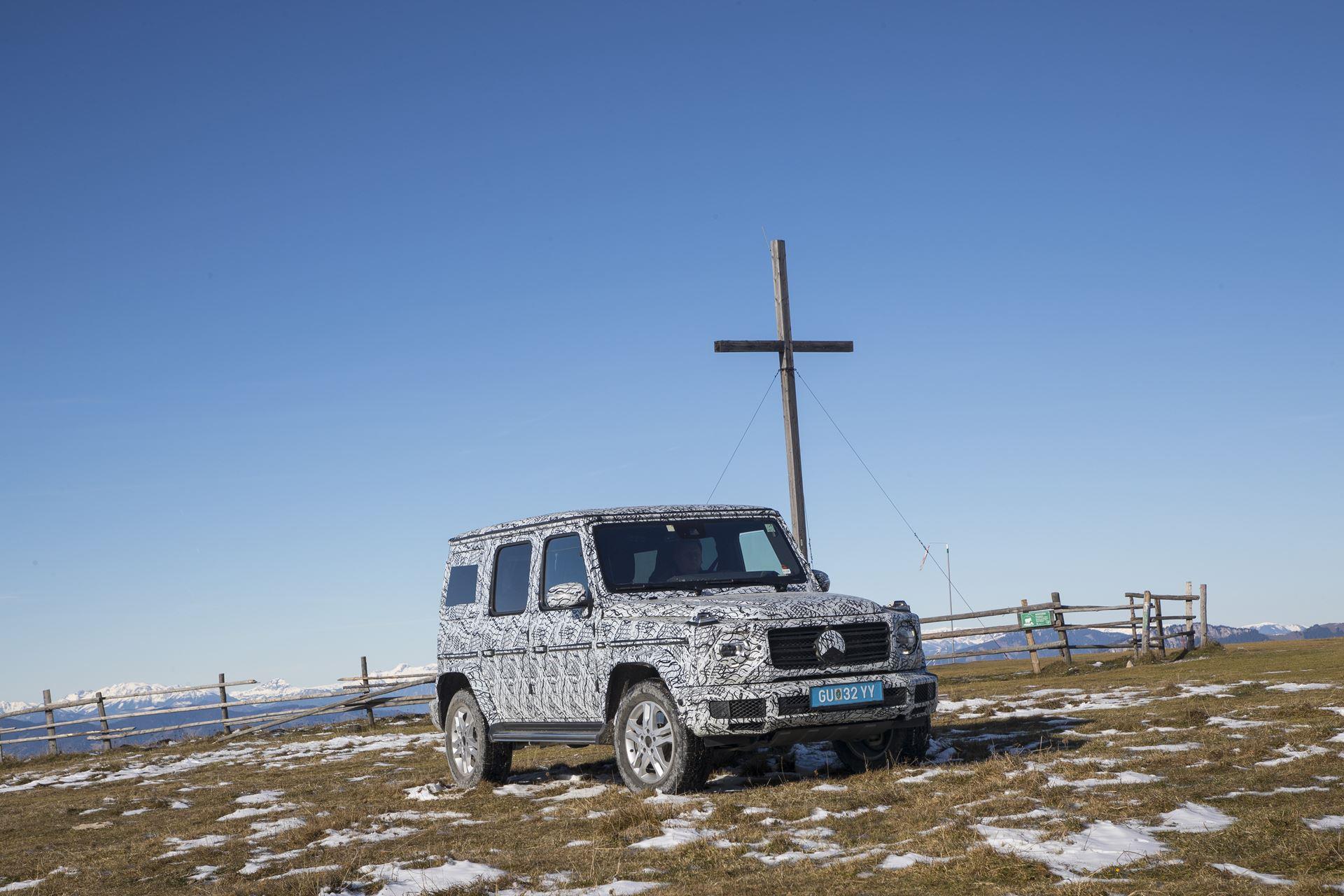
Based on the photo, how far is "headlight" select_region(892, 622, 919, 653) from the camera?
28.9 feet

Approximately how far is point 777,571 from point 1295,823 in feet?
15.3

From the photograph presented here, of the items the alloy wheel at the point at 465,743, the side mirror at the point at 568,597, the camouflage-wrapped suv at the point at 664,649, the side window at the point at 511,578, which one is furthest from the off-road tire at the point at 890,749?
the alloy wheel at the point at 465,743

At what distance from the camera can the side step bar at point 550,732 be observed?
9.11 metres

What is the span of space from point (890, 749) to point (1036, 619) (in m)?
15.2

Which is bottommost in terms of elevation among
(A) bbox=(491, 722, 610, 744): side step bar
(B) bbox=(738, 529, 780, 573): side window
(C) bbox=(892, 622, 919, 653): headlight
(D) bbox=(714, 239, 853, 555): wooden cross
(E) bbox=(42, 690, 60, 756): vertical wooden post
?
(E) bbox=(42, 690, 60, 756): vertical wooden post

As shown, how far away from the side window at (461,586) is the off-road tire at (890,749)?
3520 millimetres

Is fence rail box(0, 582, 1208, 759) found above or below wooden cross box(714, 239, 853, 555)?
below

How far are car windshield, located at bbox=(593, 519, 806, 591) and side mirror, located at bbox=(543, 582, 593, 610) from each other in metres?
0.29

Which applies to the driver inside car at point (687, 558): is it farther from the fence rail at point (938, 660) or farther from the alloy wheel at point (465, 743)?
the fence rail at point (938, 660)

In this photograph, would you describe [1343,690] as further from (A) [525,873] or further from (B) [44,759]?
(B) [44,759]

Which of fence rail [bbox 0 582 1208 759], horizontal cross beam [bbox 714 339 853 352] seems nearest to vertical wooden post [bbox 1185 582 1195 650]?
fence rail [bbox 0 582 1208 759]

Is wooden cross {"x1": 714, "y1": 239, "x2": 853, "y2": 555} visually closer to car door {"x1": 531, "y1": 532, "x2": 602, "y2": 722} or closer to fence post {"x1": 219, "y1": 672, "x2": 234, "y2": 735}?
car door {"x1": 531, "y1": 532, "x2": 602, "y2": 722}

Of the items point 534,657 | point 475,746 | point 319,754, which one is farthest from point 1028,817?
point 319,754

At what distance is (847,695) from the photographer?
834 centimetres
